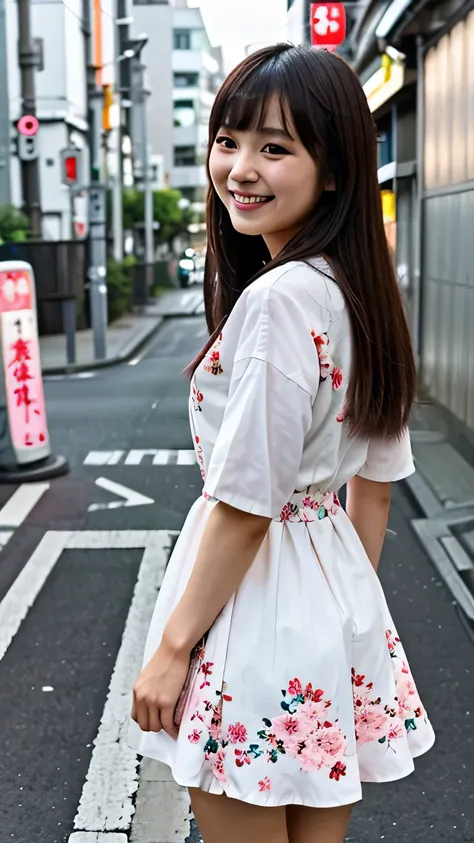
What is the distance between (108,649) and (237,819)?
221 centimetres

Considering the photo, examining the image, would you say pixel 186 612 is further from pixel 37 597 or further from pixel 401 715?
pixel 37 597

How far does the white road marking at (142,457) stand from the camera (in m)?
6.20

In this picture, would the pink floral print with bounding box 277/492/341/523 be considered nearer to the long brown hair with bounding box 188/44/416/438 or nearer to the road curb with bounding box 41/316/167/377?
the long brown hair with bounding box 188/44/416/438

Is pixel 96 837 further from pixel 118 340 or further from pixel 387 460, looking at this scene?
pixel 118 340

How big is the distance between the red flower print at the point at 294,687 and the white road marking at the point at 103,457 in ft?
16.7

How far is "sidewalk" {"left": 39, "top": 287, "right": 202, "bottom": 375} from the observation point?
10.2m

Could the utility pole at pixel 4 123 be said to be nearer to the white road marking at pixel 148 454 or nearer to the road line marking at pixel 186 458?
the white road marking at pixel 148 454

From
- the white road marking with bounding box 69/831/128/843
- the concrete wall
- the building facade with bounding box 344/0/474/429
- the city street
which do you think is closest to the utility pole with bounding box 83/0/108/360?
the building facade with bounding box 344/0/474/429

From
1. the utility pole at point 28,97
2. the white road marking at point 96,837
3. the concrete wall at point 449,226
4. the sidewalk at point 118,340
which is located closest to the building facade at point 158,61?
the utility pole at point 28,97

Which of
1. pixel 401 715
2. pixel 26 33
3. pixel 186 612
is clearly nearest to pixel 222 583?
pixel 186 612

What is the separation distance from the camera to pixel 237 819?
47.4 inches

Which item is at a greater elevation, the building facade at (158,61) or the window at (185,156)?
the building facade at (158,61)

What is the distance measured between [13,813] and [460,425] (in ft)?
14.7

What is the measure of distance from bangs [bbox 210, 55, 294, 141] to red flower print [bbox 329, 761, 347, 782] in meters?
0.74
